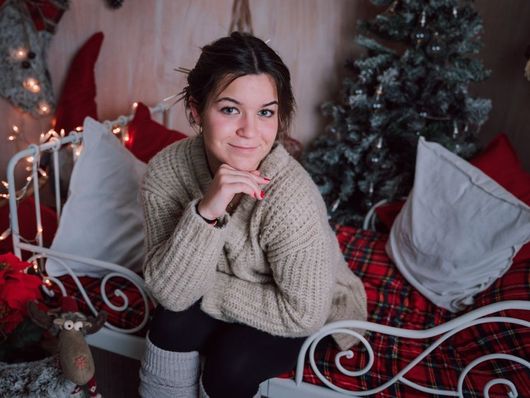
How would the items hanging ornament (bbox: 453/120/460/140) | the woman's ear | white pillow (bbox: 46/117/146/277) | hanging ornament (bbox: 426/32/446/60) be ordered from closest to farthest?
1. the woman's ear
2. white pillow (bbox: 46/117/146/277)
3. hanging ornament (bbox: 426/32/446/60)
4. hanging ornament (bbox: 453/120/460/140)

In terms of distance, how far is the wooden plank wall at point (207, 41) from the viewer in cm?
180

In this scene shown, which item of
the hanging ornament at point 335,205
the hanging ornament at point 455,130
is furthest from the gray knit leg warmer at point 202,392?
the hanging ornament at point 455,130

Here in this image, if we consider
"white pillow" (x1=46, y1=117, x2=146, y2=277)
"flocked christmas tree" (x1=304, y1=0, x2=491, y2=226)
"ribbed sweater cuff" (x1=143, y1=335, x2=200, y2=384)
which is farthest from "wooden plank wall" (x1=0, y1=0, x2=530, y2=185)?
"ribbed sweater cuff" (x1=143, y1=335, x2=200, y2=384)

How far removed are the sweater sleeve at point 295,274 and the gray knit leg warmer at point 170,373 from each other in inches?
6.5

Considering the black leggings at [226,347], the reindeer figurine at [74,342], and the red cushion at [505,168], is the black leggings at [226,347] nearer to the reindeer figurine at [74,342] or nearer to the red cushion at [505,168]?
the reindeer figurine at [74,342]

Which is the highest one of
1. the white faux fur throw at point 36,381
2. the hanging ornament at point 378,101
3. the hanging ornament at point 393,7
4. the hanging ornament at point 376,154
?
the hanging ornament at point 393,7

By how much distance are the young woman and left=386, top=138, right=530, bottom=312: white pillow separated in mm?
389

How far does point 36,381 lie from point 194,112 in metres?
0.67

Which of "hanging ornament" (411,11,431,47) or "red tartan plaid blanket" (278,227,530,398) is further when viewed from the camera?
"hanging ornament" (411,11,431,47)

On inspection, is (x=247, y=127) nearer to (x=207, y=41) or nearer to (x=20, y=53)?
(x=207, y=41)

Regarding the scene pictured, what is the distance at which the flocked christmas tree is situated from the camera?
60.4 inches

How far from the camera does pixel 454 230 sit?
1.35 meters

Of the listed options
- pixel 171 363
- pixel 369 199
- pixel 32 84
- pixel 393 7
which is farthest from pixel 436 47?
pixel 32 84

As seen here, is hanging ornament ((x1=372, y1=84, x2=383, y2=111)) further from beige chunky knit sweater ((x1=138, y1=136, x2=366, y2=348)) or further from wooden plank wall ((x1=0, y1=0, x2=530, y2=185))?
beige chunky knit sweater ((x1=138, y1=136, x2=366, y2=348))
